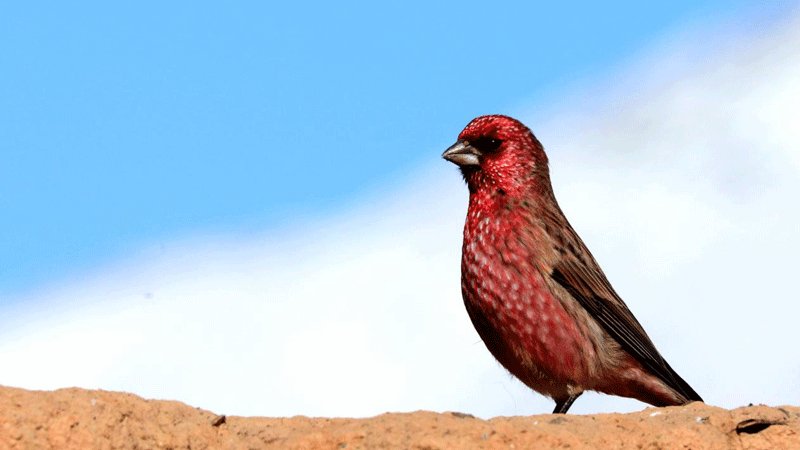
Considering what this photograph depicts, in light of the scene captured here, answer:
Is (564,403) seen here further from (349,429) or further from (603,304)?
(349,429)

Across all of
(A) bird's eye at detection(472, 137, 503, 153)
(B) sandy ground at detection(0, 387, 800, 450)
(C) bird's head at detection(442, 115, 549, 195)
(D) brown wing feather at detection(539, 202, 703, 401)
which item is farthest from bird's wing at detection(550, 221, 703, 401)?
(B) sandy ground at detection(0, 387, 800, 450)

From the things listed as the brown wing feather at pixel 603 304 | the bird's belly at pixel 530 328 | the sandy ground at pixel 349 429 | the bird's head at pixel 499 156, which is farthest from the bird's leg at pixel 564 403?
the sandy ground at pixel 349 429

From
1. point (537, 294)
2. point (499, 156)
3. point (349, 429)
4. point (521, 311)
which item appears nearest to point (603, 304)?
point (537, 294)

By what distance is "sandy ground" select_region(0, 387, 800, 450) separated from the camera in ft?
15.9

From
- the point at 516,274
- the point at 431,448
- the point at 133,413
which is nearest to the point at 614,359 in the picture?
the point at 516,274

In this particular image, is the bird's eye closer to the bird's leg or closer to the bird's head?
the bird's head

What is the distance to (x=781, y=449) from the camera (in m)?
5.20

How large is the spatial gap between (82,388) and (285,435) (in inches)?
39.2

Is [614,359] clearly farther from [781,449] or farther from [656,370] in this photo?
[781,449]

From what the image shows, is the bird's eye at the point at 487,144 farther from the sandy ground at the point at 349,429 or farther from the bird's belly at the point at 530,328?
the sandy ground at the point at 349,429

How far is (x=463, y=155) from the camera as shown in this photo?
8.02 m

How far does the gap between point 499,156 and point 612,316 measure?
1444mm

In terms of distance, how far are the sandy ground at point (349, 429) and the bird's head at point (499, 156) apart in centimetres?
282

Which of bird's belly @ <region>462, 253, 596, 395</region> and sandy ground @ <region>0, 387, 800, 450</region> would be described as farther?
bird's belly @ <region>462, 253, 596, 395</region>
